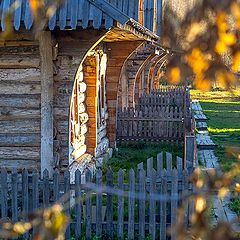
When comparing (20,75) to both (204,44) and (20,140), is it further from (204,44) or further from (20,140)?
(204,44)

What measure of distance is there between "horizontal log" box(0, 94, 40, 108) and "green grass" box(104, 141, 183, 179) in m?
4.04

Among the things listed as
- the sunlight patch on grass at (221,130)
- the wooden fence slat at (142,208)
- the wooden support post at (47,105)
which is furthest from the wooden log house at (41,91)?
the sunlight patch on grass at (221,130)

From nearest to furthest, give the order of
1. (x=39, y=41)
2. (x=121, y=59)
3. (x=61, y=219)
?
(x=61, y=219), (x=39, y=41), (x=121, y=59)

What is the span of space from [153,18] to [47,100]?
732 cm

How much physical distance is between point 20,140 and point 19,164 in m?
0.36

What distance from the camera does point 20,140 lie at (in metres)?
8.48

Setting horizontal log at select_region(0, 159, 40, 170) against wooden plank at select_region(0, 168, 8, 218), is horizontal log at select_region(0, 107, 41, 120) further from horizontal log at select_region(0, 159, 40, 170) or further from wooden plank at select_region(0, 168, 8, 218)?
wooden plank at select_region(0, 168, 8, 218)

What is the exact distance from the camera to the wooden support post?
320 inches

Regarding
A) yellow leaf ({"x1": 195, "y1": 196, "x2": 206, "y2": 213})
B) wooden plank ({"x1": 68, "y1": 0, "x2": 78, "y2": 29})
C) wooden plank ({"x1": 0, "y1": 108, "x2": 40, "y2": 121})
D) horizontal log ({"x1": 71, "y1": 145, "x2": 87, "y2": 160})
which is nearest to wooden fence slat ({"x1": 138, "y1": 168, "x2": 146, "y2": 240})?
wooden plank ({"x1": 68, "y1": 0, "x2": 78, "y2": 29})

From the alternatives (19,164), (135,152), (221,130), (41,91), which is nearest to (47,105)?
(41,91)

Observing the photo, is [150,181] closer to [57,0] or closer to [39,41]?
[39,41]

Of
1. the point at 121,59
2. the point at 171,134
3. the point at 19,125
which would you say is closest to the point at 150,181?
the point at 19,125

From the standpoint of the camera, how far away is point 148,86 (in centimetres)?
2642

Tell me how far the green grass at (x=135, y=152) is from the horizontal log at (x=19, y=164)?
377 centimetres
